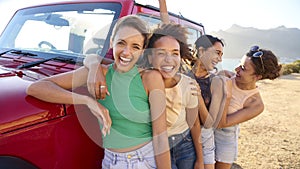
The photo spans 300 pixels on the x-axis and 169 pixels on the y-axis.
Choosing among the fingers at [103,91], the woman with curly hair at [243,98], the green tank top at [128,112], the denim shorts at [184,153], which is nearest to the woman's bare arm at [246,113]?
the woman with curly hair at [243,98]

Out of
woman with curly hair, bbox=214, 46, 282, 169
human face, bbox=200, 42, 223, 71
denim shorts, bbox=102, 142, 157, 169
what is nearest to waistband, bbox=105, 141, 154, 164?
denim shorts, bbox=102, 142, 157, 169

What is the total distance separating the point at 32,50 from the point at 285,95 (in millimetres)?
11368

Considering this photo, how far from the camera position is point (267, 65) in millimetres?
2555

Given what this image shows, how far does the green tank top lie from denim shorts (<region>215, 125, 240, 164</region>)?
123cm

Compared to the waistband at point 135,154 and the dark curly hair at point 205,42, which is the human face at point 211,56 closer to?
the dark curly hair at point 205,42

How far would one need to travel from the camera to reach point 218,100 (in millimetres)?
2326

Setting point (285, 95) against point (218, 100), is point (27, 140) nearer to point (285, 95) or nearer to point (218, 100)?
point (218, 100)

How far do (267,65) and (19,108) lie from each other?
213cm

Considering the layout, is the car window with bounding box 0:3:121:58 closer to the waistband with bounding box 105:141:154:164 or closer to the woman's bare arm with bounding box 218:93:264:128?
the waistband with bounding box 105:141:154:164

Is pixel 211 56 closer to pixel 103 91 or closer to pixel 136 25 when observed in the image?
pixel 136 25

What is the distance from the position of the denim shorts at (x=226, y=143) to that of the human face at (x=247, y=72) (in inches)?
19.2

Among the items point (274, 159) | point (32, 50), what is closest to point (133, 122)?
point (32, 50)

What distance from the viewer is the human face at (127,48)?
1.76 meters

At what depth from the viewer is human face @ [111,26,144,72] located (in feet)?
5.78
